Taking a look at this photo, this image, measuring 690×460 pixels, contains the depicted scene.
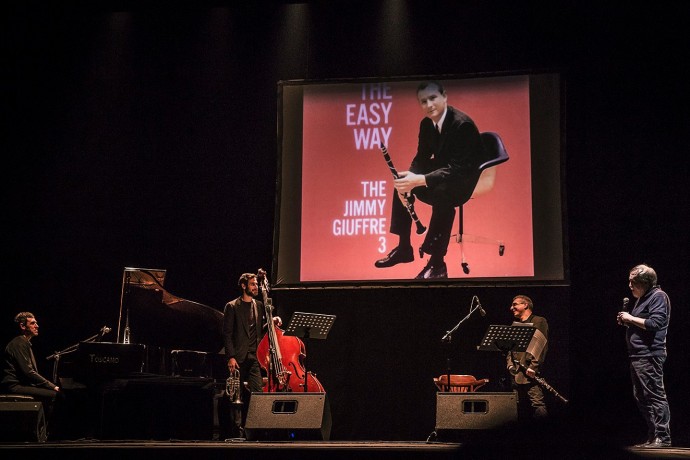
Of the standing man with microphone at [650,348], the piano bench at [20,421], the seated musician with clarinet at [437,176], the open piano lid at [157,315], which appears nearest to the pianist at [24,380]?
the open piano lid at [157,315]

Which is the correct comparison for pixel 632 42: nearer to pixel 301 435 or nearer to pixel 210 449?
pixel 301 435

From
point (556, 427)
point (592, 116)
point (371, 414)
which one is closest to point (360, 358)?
point (371, 414)

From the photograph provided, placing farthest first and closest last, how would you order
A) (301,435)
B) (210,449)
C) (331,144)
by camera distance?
(331,144) → (301,435) → (210,449)

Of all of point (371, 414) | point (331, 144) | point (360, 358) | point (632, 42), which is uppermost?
point (632, 42)

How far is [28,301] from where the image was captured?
350 inches

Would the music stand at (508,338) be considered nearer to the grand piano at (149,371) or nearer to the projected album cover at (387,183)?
the projected album cover at (387,183)

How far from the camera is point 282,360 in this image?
22.1ft

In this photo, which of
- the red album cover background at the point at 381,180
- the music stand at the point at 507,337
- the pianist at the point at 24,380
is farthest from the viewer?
the red album cover background at the point at 381,180

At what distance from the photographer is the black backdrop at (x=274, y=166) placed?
7898mm

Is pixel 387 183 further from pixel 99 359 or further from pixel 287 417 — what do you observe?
pixel 99 359

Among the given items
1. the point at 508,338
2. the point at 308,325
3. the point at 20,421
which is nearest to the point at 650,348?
the point at 508,338

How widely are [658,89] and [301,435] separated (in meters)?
5.05

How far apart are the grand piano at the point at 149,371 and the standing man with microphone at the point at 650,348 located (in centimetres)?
347

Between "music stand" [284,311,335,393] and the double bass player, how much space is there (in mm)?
492
